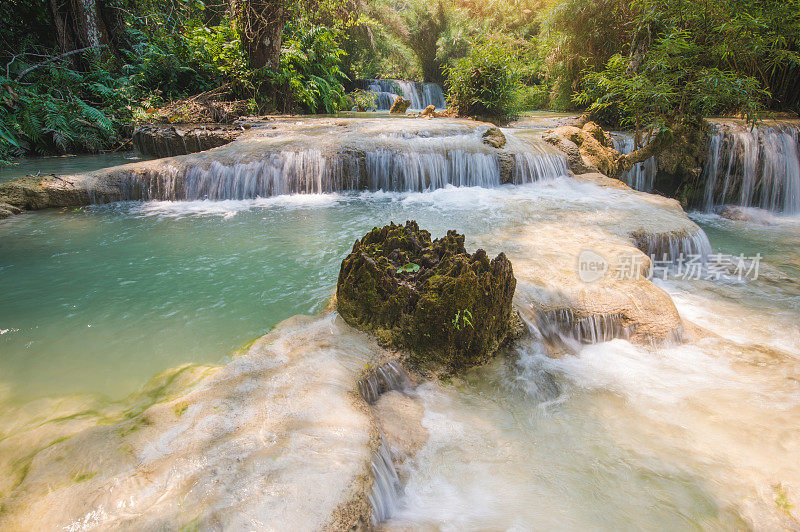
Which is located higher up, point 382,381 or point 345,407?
point 345,407

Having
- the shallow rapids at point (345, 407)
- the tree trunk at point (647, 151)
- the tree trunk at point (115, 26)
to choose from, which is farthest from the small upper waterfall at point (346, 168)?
the tree trunk at point (115, 26)

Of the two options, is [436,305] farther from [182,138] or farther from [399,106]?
[399,106]

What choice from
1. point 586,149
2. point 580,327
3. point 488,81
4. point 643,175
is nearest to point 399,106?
point 488,81

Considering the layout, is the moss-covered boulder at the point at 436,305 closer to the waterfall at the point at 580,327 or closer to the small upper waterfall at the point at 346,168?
the waterfall at the point at 580,327

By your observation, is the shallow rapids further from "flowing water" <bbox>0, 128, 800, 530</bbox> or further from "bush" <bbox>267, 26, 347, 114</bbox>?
"bush" <bbox>267, 26, 347, 114</bbox>

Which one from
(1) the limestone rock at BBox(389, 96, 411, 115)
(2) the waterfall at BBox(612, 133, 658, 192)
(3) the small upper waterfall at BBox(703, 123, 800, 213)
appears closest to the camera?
(3) the small upper waterfall at BBox(703, 123, 800, 213)

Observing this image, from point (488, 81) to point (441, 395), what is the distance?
12.6 metres

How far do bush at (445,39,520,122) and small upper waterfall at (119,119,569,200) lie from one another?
5040 millimetres

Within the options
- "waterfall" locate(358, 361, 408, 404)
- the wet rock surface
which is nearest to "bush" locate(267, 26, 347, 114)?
the wet rock surface

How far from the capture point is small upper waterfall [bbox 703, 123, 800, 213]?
835cm

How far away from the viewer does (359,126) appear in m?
9.59

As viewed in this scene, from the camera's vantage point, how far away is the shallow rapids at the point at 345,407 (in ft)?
5.27

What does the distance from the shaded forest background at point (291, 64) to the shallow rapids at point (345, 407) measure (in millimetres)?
4271

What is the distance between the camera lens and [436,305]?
260 centimetres
